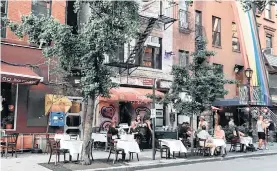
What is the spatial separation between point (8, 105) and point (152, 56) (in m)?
9.01

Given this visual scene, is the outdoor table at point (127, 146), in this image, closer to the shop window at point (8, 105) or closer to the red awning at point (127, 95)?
the red awning at point (127, 95)

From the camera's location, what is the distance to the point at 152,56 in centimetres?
2053

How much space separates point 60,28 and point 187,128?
Result: 28.6 ft

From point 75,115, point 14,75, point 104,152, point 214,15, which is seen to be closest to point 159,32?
point 214,15

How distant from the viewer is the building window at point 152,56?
66.0ft

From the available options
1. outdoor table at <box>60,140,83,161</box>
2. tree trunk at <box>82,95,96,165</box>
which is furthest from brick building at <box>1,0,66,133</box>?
outdoor table at <box>60,140,83,161</box>

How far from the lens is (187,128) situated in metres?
16.8

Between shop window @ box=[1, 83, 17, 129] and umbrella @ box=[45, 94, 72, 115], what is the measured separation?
4.54ft

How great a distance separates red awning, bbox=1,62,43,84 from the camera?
13078mm

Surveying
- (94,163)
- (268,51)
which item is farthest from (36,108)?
(268,51)

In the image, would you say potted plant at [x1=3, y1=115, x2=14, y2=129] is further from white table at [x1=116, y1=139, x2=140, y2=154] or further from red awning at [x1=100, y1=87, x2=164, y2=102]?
white table at [x1=116, y1=139, x2=140, y2=154]

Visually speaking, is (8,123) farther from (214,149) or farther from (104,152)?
(214,149)

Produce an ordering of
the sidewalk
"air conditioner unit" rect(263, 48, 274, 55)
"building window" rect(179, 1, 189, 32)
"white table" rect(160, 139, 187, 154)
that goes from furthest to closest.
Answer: "air conditioner unit" rect(263, 48, 274, 55)
"building window" rect(179, 1, 189, 32)
"white table" rect(160, 139, 187, 154)
the sidewalk

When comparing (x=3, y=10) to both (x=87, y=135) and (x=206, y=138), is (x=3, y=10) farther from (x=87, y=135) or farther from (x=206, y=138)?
(x=206, y=138)
